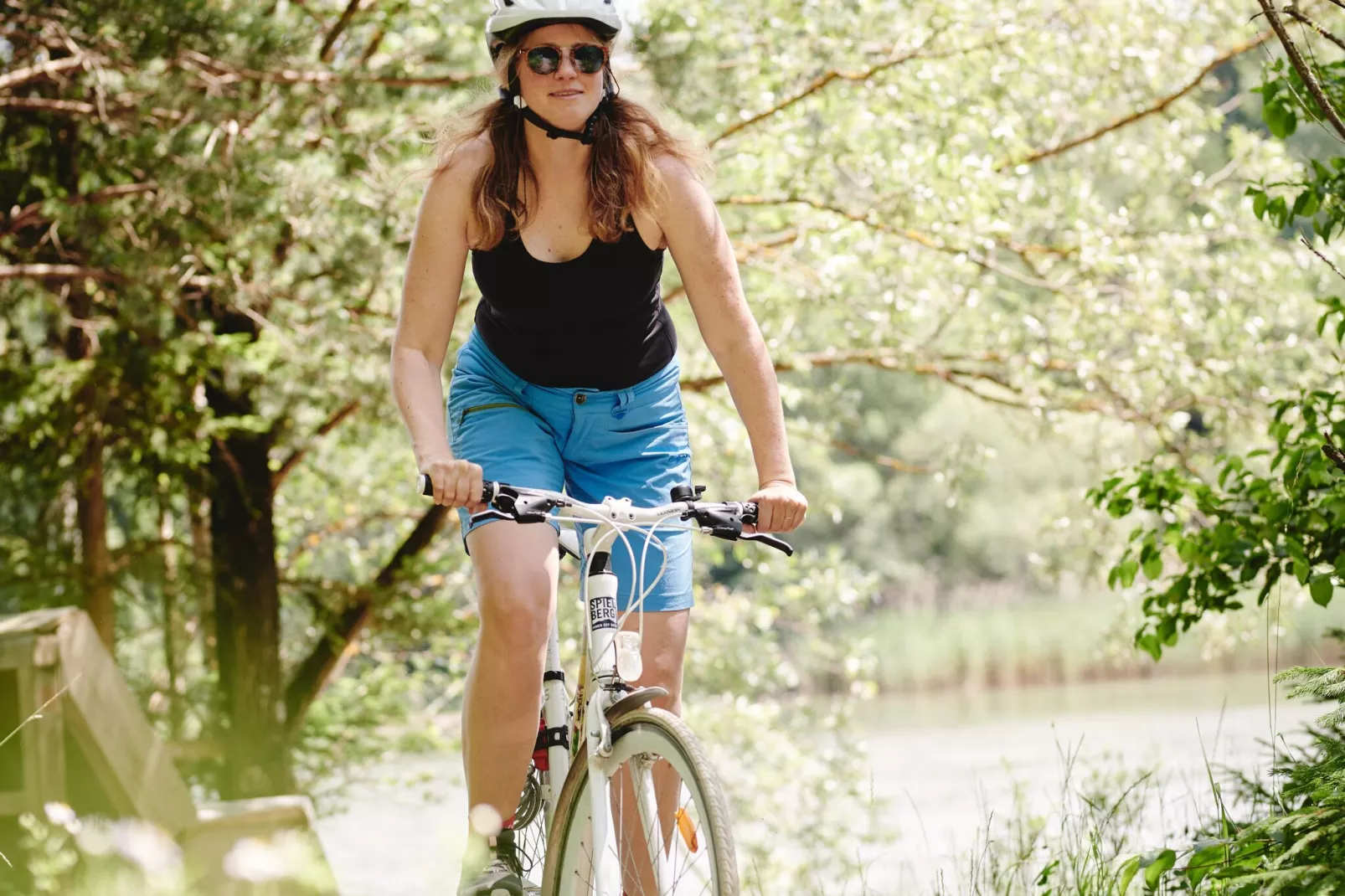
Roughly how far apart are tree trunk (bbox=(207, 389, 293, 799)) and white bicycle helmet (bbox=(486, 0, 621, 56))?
18.7 feet

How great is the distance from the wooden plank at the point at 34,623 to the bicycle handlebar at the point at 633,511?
2.26 meters

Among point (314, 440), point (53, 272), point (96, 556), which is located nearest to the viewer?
point (53, 272)

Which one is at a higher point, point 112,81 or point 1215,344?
point 112,81

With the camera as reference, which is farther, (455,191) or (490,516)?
(455,191)

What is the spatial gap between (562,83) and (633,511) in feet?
2.64

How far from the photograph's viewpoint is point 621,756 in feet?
7.58

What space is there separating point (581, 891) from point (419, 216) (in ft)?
3.93

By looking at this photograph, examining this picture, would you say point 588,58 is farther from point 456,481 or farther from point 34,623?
point 34,623

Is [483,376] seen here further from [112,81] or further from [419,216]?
[112,81]

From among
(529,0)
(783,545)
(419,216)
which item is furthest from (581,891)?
(529,0)

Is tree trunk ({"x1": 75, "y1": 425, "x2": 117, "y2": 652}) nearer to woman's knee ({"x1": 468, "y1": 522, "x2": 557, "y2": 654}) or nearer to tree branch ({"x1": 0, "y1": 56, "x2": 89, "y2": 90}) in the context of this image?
tree branch ({"x1": 0, "y1": 56, "x2": 89, "y2": 90})

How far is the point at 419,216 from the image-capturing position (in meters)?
2.66

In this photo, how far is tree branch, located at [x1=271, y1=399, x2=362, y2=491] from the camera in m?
7.08

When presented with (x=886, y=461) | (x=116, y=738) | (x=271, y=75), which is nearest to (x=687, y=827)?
(x=116, y=738)
